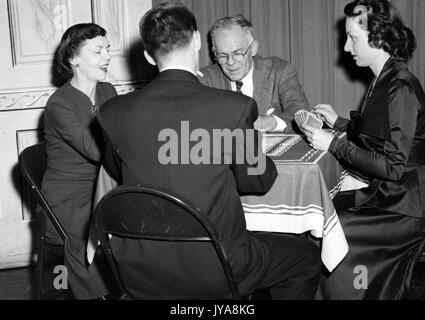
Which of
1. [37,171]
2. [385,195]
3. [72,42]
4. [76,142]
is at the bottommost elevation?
[385,195]

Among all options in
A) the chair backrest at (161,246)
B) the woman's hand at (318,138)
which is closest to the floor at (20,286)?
the chair backrest at (161,246)

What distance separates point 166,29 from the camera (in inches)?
83.3

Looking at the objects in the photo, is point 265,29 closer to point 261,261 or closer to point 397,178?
point 397,178

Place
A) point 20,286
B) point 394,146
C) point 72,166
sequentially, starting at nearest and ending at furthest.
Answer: point 394,146, point 72,166, point 20,286

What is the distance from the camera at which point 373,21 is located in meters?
2.90

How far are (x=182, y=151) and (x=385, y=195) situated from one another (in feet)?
3.66

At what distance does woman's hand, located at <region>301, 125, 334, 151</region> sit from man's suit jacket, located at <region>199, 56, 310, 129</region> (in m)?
0.73

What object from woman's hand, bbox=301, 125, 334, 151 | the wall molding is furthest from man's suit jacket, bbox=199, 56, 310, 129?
the wall molding

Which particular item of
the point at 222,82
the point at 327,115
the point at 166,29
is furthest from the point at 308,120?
the point at 166,29

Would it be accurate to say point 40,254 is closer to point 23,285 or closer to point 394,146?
point 23,285

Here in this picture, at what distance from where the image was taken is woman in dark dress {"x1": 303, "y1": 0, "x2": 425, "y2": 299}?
2.64 meters

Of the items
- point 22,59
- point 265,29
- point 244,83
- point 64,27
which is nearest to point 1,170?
point 22,59

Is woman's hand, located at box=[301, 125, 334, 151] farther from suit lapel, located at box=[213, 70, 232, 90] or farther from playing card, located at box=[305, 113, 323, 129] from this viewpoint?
suit lapel, located at box=[213, 70, 232, 90]
